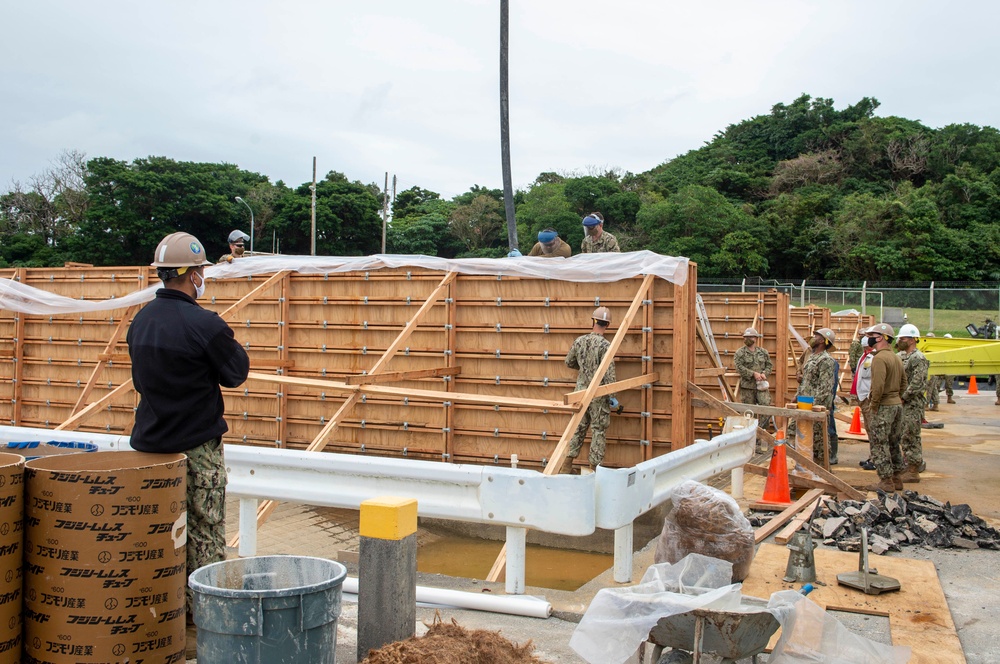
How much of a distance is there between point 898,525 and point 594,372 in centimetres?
338

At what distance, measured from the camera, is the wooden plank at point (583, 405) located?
6492 millimetres

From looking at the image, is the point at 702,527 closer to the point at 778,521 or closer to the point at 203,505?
the point at 778,521

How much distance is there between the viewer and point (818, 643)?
3809mm

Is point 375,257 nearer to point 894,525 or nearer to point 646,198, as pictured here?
point 894,525

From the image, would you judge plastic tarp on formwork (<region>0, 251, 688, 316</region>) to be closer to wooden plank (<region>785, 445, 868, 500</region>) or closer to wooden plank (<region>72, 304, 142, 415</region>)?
wooden plank (<region>72, 304, 142, 415</region>)

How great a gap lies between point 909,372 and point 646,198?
49.5 meters

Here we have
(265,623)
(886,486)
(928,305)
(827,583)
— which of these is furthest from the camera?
(928,305)

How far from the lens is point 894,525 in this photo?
24.3ft

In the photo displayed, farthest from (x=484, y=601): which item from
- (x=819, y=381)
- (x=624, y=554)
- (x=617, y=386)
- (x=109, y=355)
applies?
(x=819, y=381)

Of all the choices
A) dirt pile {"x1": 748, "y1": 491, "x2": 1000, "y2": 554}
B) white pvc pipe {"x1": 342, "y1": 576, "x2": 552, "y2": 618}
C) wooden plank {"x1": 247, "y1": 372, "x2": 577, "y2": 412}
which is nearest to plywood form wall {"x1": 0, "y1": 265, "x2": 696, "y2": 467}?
wooden plank {"x1": 247, "y1": 372, "x2": 577, "y2": 412}

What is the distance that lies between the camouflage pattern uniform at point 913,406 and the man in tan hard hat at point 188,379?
9243 millimetres

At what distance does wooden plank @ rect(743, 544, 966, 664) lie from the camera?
14.8 ft

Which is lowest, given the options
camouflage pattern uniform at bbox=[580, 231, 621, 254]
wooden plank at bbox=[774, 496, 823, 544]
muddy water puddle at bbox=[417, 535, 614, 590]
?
muddy water puddle at bbox=[417, 535, 614, 590]

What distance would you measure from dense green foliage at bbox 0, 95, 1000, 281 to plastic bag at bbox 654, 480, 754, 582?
44.6 metres
